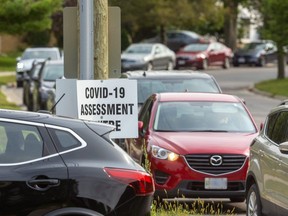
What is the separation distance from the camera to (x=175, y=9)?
178 ft

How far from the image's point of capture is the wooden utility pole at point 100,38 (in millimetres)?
10508

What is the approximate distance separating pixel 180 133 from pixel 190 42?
47945mm

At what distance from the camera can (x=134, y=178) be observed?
7.96 metres

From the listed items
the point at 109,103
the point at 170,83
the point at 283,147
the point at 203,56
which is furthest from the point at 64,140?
the point at 203,56

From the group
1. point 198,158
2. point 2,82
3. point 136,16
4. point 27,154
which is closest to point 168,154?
point 198,158

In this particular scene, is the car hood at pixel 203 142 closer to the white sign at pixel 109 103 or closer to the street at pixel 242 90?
the street at pixel 242 90

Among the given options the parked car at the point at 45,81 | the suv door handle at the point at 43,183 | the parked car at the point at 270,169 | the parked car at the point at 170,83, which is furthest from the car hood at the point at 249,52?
the suv door handle at the point at 43,183

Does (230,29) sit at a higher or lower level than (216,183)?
lower

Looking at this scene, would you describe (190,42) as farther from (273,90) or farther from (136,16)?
(273,90)

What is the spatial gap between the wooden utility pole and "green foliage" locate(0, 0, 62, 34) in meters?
16.3

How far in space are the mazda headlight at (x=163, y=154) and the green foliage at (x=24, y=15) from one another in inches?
573

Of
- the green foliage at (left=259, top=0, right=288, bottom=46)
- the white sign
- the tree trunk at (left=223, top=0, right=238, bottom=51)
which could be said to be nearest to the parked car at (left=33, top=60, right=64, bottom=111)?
the green foliage at (left=259, top=0, right=288, bottom=46)

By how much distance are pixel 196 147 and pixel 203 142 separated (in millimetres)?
258

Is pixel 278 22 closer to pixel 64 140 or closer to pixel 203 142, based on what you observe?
pixel 203 142
